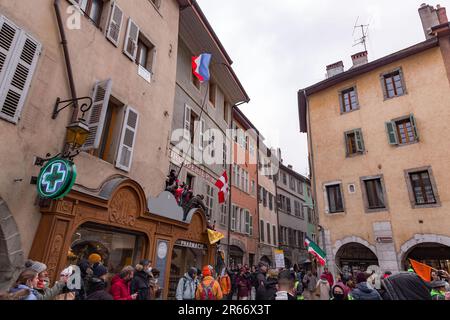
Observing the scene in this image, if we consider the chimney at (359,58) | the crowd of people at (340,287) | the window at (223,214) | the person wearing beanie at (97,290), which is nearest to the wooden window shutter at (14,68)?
the person wearing beanie at (97,290)

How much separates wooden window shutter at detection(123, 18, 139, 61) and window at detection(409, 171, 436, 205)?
14.3 meters

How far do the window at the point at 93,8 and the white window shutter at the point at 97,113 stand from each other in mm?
2162

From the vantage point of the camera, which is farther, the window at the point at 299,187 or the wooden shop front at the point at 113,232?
the window at the point at 299,187

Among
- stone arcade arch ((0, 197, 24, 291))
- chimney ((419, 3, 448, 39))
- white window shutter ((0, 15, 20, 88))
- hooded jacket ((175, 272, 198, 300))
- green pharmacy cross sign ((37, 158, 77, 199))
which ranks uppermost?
chimney ((419, 3, 448, 39))

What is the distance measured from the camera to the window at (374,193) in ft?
49.7

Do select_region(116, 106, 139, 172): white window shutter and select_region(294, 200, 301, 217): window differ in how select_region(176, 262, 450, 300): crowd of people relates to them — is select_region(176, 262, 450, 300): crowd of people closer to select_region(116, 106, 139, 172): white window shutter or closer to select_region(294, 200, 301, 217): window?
select_region(116, 106, 139, 172): white window shutter

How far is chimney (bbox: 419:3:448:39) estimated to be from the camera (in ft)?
54.9

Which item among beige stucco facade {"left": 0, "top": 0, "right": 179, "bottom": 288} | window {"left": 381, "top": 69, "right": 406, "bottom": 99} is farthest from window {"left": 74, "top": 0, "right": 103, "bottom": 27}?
window {"left": 381, "top": 69, "right": 406, "bottom": 99}

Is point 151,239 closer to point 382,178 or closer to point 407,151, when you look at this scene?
point 382,178

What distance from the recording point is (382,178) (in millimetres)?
15289

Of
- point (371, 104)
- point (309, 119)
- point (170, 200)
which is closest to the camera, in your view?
point (170, 200)

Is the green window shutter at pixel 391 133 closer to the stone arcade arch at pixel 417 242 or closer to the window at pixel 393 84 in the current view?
the window at pixel 393 84
